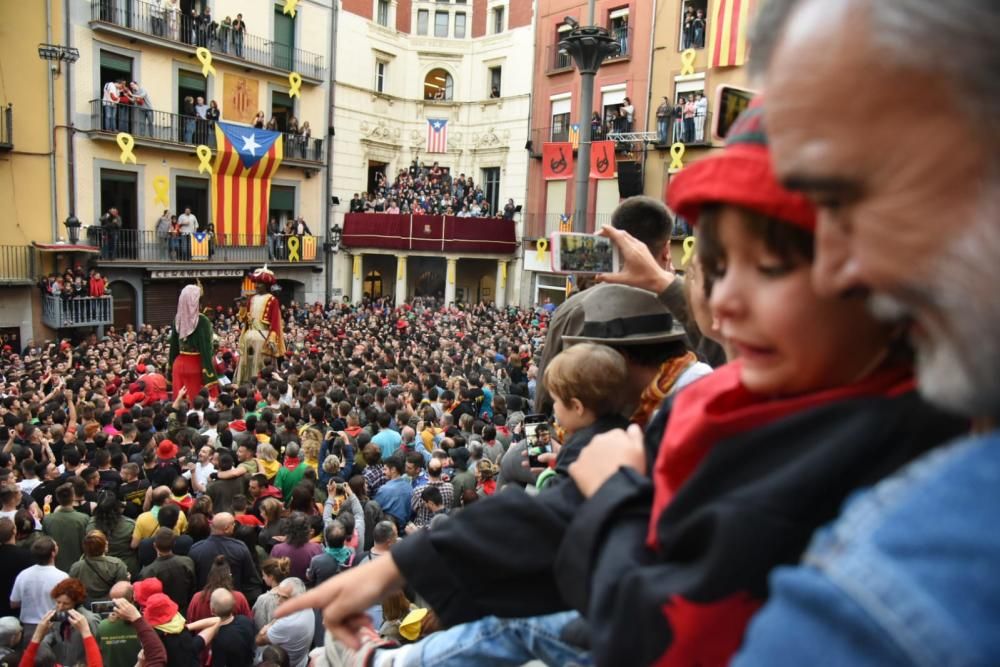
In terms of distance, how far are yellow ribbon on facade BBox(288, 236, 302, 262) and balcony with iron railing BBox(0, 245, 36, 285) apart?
25.9 feet

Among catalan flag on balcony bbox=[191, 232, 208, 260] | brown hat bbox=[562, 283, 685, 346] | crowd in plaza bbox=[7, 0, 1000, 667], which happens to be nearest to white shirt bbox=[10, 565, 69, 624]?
crowd in plaza bbox=[7, 0, 1000, 667]

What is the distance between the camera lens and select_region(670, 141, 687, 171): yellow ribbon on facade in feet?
71.0

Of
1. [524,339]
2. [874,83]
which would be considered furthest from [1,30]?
[874,83]

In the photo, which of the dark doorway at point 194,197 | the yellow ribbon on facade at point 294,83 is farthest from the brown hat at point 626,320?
the yellow ribbon on facade at point 294,83

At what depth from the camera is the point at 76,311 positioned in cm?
1920

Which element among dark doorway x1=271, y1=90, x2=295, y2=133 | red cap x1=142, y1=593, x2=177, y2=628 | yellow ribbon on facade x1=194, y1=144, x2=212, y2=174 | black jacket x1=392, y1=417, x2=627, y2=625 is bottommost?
red cap x1=142, y1=593, x2=177, y2=628

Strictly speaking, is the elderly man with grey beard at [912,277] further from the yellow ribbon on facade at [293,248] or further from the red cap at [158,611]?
the yellow ribbon on facade at [293,248]

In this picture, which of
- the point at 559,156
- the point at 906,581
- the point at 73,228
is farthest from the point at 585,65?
the point at 73,228

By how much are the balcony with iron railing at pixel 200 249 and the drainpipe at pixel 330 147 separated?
1.88 ft

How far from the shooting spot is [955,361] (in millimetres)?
710

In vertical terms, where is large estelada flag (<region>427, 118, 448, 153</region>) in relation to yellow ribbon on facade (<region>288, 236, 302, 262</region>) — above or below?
above

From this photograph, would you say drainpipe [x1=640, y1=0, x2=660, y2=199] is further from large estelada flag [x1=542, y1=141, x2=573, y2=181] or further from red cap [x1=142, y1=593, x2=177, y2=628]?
red cap [x1=142, y1=593, x2=177, y2=628]

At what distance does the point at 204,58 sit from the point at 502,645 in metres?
24.2

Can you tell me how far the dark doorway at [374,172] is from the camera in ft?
96.3
